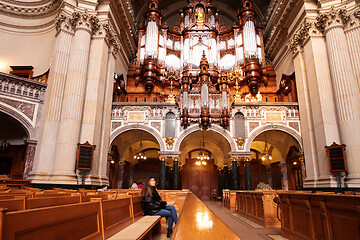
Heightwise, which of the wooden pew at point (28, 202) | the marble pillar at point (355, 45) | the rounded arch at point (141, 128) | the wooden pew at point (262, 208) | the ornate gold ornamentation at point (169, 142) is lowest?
the wooden pew at point (262, 208)

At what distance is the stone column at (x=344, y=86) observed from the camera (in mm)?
9367

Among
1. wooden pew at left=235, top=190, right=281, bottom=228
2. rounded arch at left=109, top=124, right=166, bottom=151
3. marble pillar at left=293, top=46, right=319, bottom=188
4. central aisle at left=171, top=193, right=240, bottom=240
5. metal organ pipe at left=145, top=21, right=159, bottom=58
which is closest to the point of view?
central aisle at left=171, top=193, right=240, bottom=240

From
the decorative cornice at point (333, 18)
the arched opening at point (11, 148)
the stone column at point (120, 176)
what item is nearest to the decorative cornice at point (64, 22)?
the arched opening at point (11, 148)

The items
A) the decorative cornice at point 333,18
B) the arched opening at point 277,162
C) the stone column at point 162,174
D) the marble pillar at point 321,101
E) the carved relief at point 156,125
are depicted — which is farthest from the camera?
the arched opening at point 277,162

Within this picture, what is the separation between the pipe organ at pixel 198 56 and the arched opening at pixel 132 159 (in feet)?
9.18

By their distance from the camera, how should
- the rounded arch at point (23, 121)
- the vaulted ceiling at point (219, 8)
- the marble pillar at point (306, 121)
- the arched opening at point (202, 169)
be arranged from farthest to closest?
the vaulted ceiling at point (219, 8)
the arched opening at point (202, 169)
the marble pillar at point (306, 121)
the rounded arch at point (23, 121)

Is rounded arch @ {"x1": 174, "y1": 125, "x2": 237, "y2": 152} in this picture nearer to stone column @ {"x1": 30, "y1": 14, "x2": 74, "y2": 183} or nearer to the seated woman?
stone column @ {"x1": 30, "y1": 14, "x2": 74, "y2": 183}

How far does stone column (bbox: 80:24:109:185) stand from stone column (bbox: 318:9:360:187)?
1027cm

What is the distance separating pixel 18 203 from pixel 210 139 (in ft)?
48.9

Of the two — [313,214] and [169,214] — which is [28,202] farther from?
[313,214]

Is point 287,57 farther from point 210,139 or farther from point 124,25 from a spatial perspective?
point 124,25

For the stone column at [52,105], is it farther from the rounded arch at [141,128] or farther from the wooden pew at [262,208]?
the wooden pew at [262,208]

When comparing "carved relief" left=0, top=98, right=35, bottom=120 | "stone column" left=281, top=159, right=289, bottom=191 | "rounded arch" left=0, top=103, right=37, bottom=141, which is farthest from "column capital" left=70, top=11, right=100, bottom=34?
"stone column" left=281, top=159, right=289, bottom=191

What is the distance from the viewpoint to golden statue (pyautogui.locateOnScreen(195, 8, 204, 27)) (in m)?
18.6
